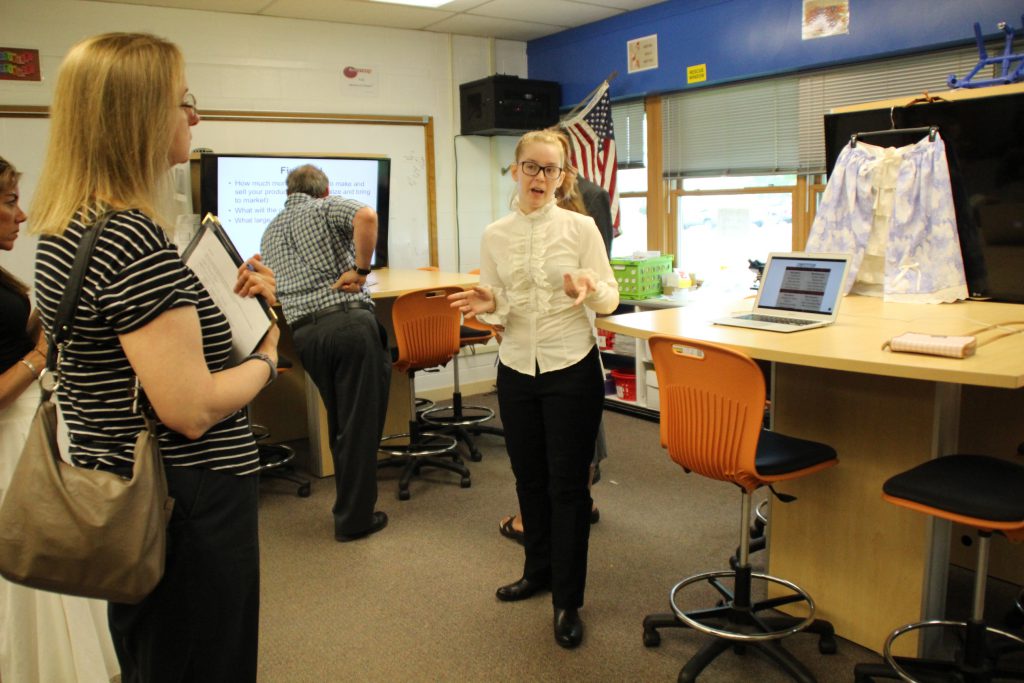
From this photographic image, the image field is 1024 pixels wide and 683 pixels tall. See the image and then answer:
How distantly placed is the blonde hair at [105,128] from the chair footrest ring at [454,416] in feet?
10.8

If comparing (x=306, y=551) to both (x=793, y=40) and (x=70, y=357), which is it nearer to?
(x=70, y=357)

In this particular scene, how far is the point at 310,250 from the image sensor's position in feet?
10.1

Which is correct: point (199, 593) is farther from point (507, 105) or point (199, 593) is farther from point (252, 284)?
point (507, 105)

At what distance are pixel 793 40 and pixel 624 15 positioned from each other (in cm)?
131

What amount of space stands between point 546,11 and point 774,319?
3418mm

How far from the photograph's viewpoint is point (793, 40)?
4289 millimetres

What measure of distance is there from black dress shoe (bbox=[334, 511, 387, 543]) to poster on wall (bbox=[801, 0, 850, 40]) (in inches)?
128

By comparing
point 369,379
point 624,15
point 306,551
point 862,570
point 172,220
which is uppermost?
point 624,15

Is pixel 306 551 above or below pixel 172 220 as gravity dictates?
below

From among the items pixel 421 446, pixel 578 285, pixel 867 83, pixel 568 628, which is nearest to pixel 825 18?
pixel 867 83

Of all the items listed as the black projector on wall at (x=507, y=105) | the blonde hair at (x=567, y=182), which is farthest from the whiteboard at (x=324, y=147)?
the blonde hair at (x=567, y=182)

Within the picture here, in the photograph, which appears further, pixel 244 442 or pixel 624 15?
pixel 624 15

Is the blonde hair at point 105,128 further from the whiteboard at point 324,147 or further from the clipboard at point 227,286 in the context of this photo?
the whiteboard at point 324,147

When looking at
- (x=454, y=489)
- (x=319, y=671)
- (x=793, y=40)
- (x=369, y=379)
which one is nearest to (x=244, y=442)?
(x=319, y=671)
